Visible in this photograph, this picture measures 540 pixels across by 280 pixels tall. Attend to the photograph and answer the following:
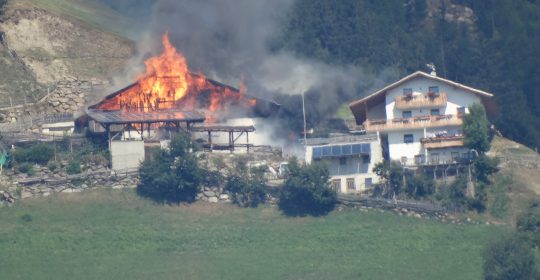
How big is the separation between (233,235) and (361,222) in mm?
8529

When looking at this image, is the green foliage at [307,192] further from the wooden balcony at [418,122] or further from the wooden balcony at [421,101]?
the wooden balcony at [421,101]

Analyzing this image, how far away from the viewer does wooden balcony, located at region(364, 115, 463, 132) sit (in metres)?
128

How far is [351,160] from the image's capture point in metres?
126

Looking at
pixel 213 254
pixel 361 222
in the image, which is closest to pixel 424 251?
pixel 361 222

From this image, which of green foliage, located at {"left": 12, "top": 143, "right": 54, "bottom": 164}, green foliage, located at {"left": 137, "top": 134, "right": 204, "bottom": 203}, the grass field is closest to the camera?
the grass field

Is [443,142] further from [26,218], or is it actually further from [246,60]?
[26,218]

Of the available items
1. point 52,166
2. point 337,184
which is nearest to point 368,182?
point 337,184

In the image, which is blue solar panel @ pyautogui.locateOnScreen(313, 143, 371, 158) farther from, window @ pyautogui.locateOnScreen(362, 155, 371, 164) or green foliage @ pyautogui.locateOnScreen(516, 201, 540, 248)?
green foliage @ pyautogui.locateOnScreen(516, 201, 540, 248)

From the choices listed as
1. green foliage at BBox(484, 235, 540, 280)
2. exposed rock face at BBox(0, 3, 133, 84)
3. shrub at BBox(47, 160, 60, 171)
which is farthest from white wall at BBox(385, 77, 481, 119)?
exposed rock face at BBox(0, 3, 133, 84)

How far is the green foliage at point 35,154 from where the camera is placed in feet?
406

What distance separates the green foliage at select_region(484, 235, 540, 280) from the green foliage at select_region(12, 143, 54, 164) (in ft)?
103

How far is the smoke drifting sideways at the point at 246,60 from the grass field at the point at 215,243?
61.2 ft

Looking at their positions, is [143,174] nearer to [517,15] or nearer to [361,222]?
[361,222]

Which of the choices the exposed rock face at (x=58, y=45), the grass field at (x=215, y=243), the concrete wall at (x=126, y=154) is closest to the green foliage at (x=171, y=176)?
the grass field at (x=215, y=243)
